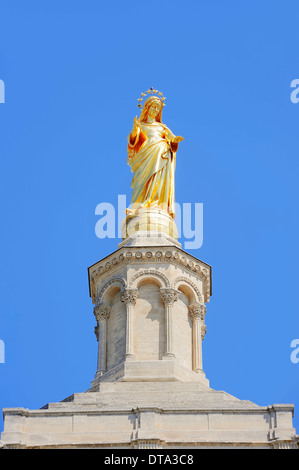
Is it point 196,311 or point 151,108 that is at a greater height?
point 151,108

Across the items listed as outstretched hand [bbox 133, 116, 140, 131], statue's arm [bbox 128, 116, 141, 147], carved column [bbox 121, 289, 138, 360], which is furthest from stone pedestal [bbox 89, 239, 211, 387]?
outstretched hand [bbox 133, 116, 140, 131]

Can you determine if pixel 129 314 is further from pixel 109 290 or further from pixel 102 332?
pixel 109 290

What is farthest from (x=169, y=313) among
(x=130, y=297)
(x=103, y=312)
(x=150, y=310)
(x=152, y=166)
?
(x=152, y=166)

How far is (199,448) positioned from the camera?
54750mm

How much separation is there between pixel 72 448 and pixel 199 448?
4.94 m

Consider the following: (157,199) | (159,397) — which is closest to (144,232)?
(157,199)

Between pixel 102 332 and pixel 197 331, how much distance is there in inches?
171

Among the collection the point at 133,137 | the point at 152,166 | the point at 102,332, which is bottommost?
the point at 102,332

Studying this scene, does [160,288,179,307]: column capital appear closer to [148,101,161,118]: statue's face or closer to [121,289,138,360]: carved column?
[121,289,138,360]: carved column

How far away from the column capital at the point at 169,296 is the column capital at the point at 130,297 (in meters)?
1.22

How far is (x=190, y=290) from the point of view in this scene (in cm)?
6506

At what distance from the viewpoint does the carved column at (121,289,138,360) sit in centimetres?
6198

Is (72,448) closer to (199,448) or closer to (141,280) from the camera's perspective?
(199,448)

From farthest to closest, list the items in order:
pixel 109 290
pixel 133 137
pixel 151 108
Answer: pixel 151 108
pixel 133 137
pixel 109 290
